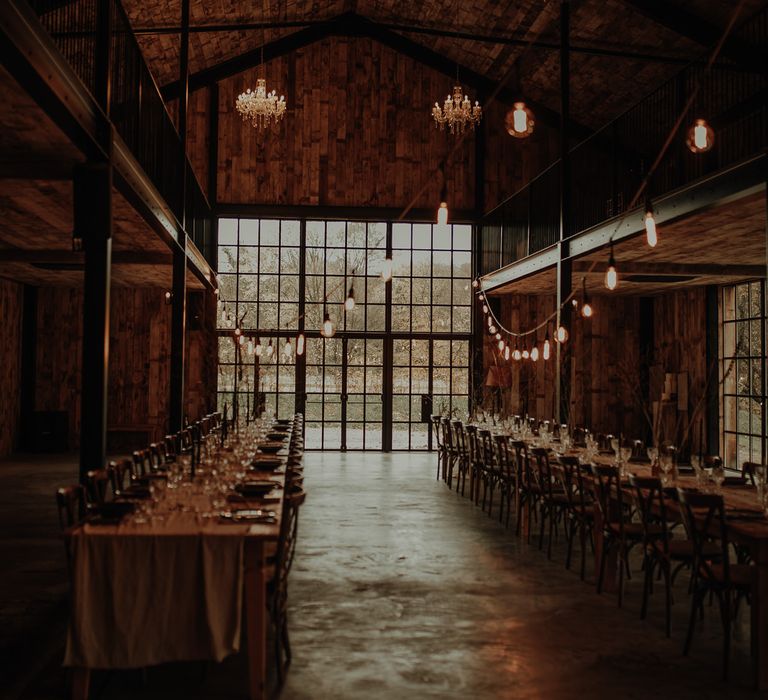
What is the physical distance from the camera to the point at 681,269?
489 inches

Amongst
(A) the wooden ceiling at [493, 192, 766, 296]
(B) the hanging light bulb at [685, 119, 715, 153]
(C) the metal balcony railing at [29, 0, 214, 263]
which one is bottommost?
(A) the wooden ceiling at [493, 192, 766, 296]

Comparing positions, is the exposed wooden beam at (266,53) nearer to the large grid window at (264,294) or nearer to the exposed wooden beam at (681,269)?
the large grid window at (264,294)

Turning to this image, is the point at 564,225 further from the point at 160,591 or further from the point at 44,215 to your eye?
the point at 160,591

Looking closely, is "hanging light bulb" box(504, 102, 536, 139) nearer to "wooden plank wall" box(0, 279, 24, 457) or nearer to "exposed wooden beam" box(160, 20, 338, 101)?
"exposed wooden beam" box(160, 20, 338, 101)

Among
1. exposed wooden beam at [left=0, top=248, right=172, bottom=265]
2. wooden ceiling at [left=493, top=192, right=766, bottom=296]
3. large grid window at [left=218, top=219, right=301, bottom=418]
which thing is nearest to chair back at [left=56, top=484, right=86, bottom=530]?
wooden ceiling at [left=493, top=192, right=766, bottom=296]

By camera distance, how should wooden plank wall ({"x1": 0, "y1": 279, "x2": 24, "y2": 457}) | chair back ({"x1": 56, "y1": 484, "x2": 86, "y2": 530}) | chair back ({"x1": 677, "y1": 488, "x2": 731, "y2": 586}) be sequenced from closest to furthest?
chair back ({"x1": 56, "y1": 484, "x2": 86, "y2": 530})
chair back ({"x1": 677, "y1": 488, "x2": 731, "y2": 586})
wooden plank wall ({"x1": 0, "y1": 279, "x2": 24, "y2": 457})

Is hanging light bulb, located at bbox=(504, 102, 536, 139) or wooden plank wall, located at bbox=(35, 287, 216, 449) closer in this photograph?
hanging light bulb, located at bbox=(504, 102, 536, 139)

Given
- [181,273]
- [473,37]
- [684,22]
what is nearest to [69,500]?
[181,273]

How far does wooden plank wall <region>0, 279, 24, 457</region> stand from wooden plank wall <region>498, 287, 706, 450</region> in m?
9.33

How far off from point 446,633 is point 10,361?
12.7m

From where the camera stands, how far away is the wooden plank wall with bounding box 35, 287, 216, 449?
1605 cm

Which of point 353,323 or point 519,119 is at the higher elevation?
point 519,119

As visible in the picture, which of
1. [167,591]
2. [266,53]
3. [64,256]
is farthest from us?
[266,53]

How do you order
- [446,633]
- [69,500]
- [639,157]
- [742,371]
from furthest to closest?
[639,157] → [742,371] → [446,633] → [69,500]
